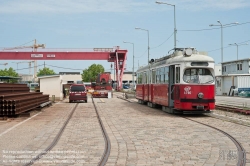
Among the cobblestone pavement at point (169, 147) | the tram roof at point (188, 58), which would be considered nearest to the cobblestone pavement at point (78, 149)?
the cobblestone pavement at point (169, 147)

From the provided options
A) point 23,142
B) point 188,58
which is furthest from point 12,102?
point 188,58

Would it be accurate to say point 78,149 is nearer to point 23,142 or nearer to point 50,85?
point 23,142

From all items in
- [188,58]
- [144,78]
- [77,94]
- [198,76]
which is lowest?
[77,94]

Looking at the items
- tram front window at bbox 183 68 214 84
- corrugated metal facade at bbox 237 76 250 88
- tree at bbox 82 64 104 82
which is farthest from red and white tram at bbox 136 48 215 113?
tree at bbox 82 64 104 82

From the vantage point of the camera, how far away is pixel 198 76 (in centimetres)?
1878

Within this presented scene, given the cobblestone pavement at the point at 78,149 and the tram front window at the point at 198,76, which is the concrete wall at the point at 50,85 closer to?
the tram front window at the point at 198,76

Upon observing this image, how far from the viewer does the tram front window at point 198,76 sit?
18.7 meters

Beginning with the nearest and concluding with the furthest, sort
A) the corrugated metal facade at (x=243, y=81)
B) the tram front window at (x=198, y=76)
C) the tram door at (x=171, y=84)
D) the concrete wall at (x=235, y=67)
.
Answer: the tram front window at (x=198, y=76)
the tram door at (x=171, y=84)
the corrugated metal facade at (x=243, y=81)
the concrete wall at (x=235, y=67)

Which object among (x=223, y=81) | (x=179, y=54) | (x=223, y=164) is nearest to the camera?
(x=223, y=164)

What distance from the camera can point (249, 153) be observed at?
8680 mm

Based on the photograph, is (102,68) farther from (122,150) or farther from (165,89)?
(122,150)

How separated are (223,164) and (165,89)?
13.5 m

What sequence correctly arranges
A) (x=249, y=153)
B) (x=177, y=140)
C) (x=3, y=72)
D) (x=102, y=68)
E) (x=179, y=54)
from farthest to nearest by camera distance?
(x=102, y=68)
(x=3, y=72)
(x=179, y=54)
(x=177, y=140)
(x=249, y=153)

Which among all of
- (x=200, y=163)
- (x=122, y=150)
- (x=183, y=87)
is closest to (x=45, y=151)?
(x=122, y=150)
